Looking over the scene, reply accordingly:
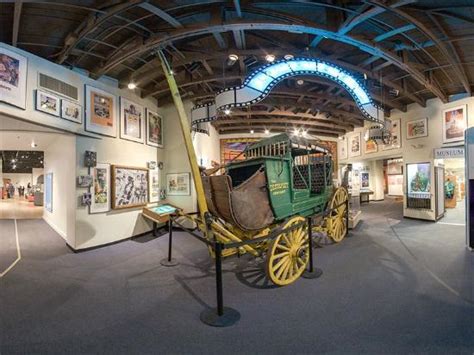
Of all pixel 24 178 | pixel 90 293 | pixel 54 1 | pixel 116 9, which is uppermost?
pixel 54 1

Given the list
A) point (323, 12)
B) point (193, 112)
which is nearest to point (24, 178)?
point (193, 112)

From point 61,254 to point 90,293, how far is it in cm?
275

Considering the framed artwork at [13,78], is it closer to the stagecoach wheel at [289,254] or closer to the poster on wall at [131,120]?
the poster on wall at [131,120]

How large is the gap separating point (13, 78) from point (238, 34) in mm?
4326

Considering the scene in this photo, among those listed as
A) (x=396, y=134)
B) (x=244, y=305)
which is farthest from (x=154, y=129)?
(x=396, y=134)

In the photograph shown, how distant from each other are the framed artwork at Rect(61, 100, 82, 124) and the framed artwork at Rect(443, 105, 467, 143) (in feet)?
37.8

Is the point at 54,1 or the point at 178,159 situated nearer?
the point at 54,1

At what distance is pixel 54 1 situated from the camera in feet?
12.1

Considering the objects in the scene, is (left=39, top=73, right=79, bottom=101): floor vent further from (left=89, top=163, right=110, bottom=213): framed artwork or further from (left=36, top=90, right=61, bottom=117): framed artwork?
(left=89, top=163, right=110, bottom=213): framed artwork

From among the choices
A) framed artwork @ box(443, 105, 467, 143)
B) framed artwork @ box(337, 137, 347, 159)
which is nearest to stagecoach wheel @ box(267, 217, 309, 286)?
framed artwork @ box(443, 105, 467, 143)

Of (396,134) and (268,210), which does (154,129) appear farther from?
(396,134)

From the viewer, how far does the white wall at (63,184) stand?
225 inches

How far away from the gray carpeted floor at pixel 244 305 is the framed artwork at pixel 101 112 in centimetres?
317

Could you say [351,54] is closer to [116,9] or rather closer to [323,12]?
[323,12]
